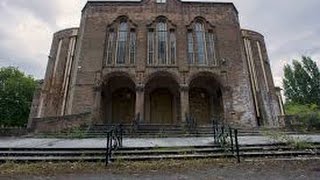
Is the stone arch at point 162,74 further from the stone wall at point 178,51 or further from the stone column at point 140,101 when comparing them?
the stone column at point 140,101

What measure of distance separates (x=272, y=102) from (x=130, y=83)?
1214 cm

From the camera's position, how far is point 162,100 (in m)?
22.5

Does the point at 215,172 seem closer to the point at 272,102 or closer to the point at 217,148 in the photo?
the point at 217,148

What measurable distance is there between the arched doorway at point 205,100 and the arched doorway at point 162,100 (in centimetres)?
129

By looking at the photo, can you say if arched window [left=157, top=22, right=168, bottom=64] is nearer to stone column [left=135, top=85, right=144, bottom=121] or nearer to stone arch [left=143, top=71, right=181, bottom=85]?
stone arch [left=143, top=71, right=181, bottom=85]

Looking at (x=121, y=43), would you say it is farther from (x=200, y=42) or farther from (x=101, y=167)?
(x=101, y=167)

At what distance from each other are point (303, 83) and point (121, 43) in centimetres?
2533

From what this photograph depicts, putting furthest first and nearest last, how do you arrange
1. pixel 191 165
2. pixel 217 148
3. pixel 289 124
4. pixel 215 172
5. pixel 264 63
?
1. pixel 264 63
2. pixel 289 124
3. pixel 217 148
4. pixel 191 165
5. pixel 215 172

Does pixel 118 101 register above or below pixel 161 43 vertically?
below

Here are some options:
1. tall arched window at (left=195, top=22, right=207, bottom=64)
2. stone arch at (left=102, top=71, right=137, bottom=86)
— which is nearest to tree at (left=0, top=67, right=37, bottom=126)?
stone arch at (left=102, top=71, right=137, bottom=86)

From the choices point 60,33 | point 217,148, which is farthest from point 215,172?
point 60,33

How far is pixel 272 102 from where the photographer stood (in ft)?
78.1

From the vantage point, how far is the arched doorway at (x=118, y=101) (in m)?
21.5

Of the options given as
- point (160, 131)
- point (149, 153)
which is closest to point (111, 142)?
point (149, 153)
